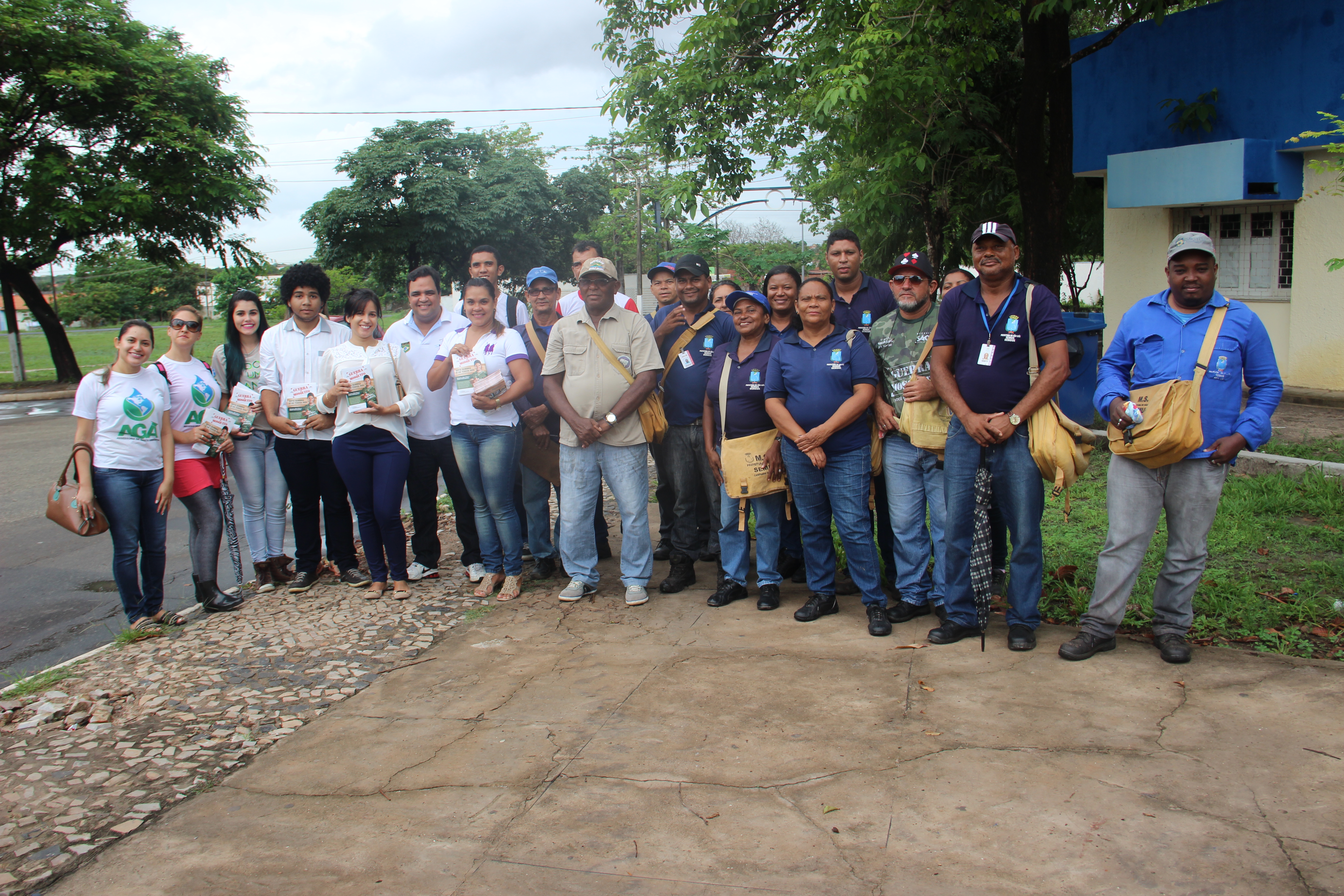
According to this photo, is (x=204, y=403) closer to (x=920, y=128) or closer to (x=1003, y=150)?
(x=920, y=128)

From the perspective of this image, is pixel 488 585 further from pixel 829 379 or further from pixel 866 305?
pixel 866 305

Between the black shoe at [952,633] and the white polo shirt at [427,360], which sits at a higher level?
the white polo shirt at [427,360]

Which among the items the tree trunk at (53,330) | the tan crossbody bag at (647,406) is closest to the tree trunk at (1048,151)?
the tan crossbody bag at (647,406)

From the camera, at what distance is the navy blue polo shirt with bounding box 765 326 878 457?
4887 mm

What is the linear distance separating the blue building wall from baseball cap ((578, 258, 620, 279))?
27.9ft

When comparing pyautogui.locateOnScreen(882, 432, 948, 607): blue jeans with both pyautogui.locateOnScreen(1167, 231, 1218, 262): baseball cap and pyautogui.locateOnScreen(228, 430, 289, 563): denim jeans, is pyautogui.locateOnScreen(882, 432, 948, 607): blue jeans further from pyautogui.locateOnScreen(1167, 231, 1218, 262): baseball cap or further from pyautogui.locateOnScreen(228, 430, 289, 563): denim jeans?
pyautogui.locateOnScreen(228, 430, 289, 563): denim jeans

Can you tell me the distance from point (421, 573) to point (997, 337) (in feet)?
12.9

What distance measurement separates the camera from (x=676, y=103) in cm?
1173

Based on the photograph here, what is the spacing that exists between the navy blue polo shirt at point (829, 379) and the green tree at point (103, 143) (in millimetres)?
21122

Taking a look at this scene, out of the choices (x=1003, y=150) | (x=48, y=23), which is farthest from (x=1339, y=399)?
(x=48, y=23)

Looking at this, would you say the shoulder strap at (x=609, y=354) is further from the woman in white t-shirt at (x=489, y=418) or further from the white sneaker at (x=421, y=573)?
the white sneaker at (x=421, y=573)

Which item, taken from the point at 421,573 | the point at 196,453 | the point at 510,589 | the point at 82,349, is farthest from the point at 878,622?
the point at 82,349

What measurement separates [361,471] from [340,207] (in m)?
32.3

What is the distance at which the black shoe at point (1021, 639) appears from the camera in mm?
4492
